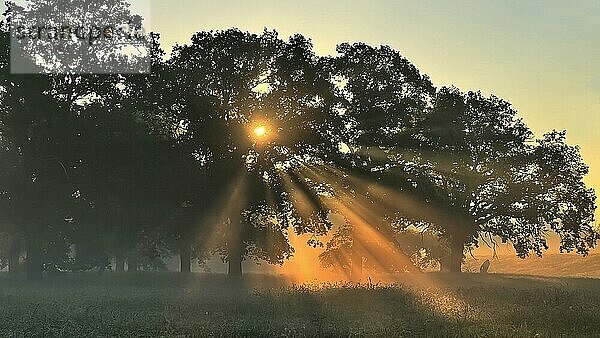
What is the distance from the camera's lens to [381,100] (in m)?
40.8

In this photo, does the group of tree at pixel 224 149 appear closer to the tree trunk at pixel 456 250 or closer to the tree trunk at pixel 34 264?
the tree trunk at pixel 34 264

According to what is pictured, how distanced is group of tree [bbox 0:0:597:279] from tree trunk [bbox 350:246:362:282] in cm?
99

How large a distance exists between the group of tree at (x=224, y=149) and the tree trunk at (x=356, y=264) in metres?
0.99

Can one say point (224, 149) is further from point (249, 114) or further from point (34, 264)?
point (34, 264)

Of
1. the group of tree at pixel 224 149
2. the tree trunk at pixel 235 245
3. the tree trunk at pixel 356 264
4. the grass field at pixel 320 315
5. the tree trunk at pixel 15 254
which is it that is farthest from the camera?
the tree trunk at pixel 15 254

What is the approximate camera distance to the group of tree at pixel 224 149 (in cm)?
3675

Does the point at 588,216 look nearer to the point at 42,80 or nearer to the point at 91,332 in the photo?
the point at 42,80

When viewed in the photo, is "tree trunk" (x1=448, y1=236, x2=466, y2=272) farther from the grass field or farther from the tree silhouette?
the grass field

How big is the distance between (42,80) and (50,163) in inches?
185

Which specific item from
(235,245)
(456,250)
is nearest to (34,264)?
(235,245)

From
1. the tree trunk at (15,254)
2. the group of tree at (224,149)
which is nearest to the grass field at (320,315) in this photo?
the group of tree at (224,149)

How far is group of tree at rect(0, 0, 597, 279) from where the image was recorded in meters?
36.8

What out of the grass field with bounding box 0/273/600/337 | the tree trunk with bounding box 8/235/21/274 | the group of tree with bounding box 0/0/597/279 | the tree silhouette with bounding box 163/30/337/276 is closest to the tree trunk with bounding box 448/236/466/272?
the group of tree with bounding box 0/0/597/279

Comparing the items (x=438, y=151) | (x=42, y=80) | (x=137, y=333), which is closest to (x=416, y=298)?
(x=137, y=333)
